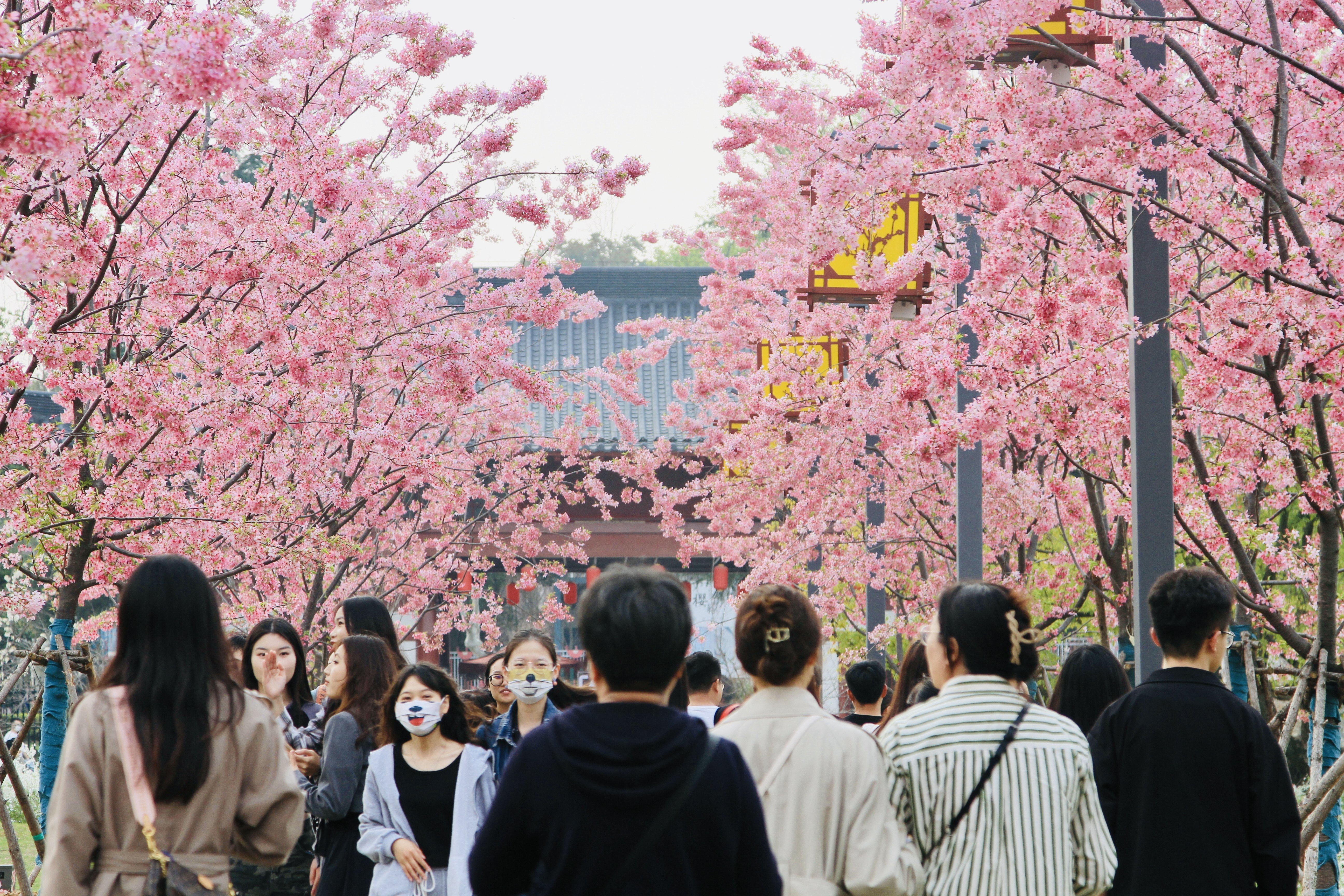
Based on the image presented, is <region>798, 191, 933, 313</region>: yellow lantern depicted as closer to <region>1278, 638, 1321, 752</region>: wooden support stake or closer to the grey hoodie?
<region>1278, 638, 1321, 752</region>: wooden support stake

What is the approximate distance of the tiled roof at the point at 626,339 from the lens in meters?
22.5

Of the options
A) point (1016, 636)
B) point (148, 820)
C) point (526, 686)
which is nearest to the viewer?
point (148, 820)

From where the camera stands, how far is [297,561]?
8945 mm

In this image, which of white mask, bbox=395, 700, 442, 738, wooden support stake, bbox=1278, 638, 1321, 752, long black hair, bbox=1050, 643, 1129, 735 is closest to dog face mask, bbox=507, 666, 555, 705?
white mask, bbox=395, 700, 442, 738

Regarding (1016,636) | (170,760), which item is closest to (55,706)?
(170,760)

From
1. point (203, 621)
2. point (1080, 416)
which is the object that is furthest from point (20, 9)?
point (1080, 416)

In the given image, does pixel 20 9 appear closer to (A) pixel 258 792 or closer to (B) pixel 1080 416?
(A) pixel 258 792

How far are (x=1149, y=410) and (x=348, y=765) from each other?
354cm

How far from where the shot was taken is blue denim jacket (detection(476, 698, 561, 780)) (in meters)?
5.07

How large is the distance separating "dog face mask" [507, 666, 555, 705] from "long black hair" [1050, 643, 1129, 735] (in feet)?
5.89

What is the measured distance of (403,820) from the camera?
15.6 feet

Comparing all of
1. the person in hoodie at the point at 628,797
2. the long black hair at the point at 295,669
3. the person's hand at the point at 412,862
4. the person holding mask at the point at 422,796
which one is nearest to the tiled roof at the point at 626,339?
the long black hair at the point at 295,669

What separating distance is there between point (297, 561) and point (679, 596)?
6588 mm

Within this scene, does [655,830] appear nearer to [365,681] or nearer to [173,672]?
[173,672]
